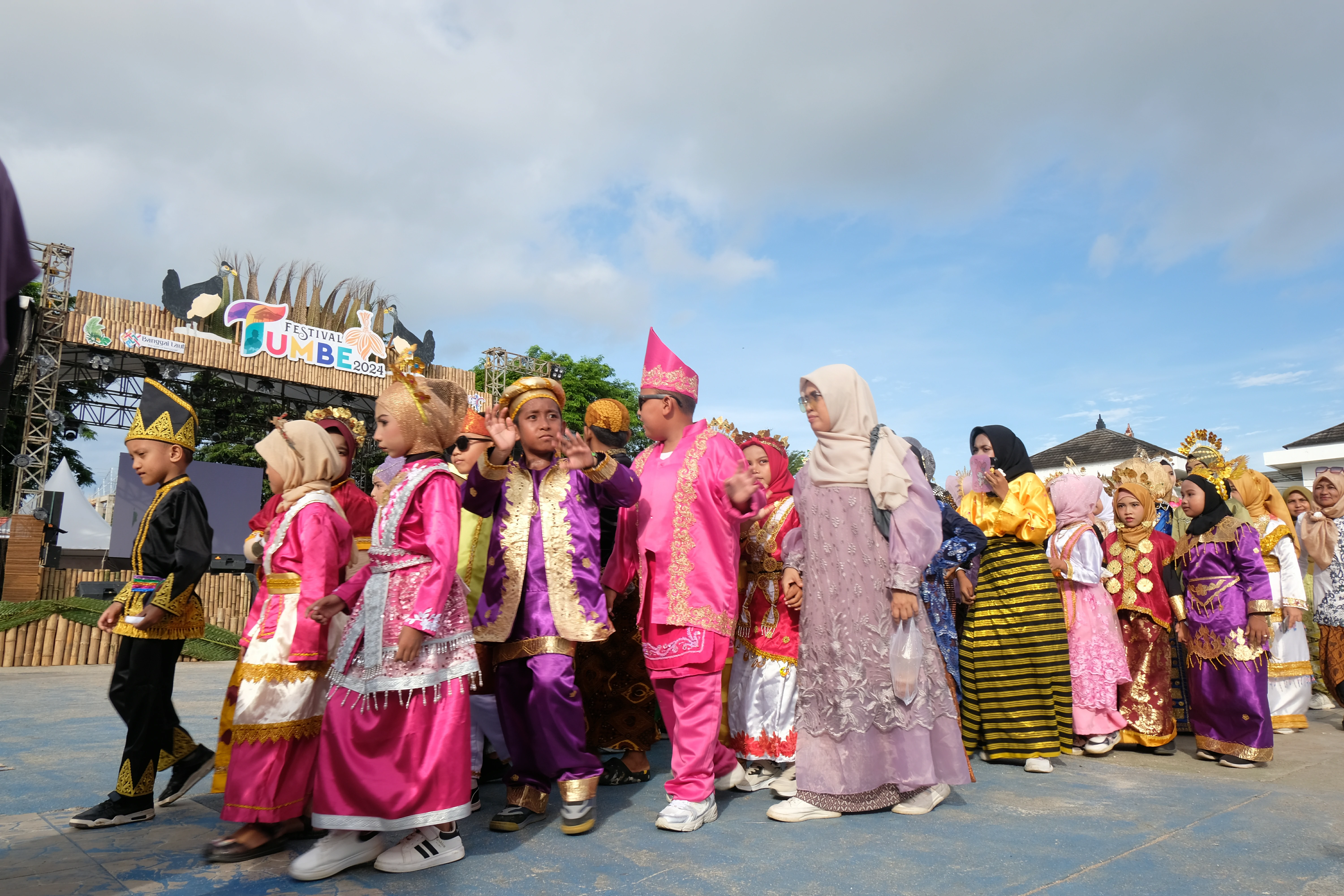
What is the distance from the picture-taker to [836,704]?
3.51 meters

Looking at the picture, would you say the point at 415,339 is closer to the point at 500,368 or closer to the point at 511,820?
the point at 500,368

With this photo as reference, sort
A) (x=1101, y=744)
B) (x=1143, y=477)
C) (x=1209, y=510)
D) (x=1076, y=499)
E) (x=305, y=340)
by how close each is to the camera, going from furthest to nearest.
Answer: (x=305, y=340) → (x=1143, y=477) → (x=1076, y=499) → (x=1209, y=510) → (x=1101, y=744)

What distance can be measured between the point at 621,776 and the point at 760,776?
0.72m

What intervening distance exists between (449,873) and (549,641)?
942 millimetres

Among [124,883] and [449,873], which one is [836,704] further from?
[124,883]

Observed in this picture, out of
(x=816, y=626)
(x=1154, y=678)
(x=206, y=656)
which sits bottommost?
(x=206, y=656)

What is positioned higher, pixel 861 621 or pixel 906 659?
pixel 861 621

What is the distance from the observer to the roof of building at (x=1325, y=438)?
Result: 931 inches

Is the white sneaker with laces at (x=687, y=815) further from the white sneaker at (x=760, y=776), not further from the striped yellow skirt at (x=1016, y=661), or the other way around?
the striped yellow skirt at (x=1016, y=661)

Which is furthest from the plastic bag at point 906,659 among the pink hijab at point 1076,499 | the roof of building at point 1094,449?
the roof of building at point 1094,449

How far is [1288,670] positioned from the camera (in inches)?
249

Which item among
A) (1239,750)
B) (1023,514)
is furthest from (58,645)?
(1239,750)

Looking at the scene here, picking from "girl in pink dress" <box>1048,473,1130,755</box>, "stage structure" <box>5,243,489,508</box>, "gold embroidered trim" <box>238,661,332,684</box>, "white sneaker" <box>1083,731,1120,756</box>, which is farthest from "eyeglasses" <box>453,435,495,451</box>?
"stage structure" <box>5,243,489,508</box>

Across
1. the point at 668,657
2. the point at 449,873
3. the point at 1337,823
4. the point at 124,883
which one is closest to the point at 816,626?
the point at 668,657
